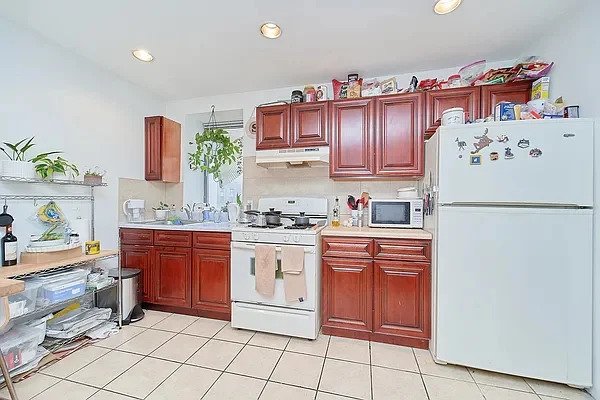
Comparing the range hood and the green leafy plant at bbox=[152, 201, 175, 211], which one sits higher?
the range hood

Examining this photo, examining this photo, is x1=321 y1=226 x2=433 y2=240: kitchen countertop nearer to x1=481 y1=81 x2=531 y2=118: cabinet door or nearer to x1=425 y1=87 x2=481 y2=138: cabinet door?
x1=425 y1=87 x2=481 y2=138: cabinet door

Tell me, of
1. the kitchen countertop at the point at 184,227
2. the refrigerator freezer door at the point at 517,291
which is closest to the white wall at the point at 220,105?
the kitchen countertop at the point at 184,227

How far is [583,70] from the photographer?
172cm

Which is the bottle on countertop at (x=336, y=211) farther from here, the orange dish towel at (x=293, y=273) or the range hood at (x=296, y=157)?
the orange dish towel at (x=293, y=273)

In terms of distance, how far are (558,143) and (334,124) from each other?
63.6 inches

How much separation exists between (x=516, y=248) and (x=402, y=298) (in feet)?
2.76

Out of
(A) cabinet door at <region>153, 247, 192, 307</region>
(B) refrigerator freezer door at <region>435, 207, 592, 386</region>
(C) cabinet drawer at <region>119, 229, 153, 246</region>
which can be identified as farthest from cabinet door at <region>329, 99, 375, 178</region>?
(C) cabinet drawer at <region>119, 229, 153, 246</region>

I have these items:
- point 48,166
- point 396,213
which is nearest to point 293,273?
point 396,213

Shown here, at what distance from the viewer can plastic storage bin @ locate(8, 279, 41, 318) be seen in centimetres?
172

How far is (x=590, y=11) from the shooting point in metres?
1.65

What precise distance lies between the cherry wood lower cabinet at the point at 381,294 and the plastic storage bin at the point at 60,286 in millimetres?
1936

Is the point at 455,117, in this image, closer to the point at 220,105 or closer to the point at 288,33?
the point at 288,33

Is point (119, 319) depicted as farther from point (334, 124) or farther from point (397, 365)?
point (334, 124)

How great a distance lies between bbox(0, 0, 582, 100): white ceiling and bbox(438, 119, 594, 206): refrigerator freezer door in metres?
0.83
